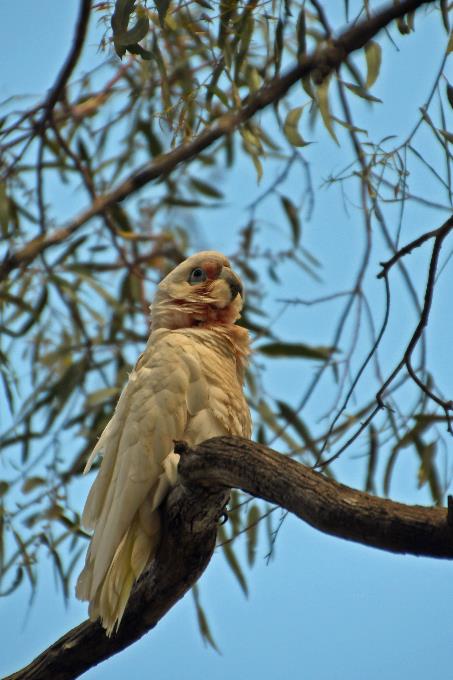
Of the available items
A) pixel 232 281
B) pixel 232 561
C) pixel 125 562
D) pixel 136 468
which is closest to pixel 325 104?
pixel 232 281

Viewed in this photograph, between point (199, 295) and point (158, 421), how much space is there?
0.46 meters

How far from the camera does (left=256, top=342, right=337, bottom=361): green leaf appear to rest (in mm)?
2838

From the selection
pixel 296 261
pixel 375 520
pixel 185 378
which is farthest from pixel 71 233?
pixel 375 520

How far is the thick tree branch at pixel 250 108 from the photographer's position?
2.00 meters

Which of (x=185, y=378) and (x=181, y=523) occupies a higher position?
(x=185, y=378)

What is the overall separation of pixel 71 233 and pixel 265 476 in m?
1.52

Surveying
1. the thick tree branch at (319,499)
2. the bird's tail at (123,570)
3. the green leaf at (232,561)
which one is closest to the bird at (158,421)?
the bird's tail at (123,570)

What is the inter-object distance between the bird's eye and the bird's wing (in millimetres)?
266

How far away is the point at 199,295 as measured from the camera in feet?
7.48

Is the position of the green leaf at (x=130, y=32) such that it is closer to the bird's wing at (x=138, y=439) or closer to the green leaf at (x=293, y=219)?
the bird's wing at (x=138, y=439)

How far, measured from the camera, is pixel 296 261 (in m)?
3.11

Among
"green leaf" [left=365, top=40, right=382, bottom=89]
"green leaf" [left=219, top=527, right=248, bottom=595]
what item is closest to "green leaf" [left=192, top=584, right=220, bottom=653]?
"green leaf" [left=219, top=527, right=248, bottom=595]

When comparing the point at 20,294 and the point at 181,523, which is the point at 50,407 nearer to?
the point at 20,294

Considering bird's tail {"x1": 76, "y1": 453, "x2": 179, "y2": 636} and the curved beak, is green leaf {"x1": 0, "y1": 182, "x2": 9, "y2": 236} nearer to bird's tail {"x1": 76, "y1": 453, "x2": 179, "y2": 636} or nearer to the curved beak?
the curved beak
